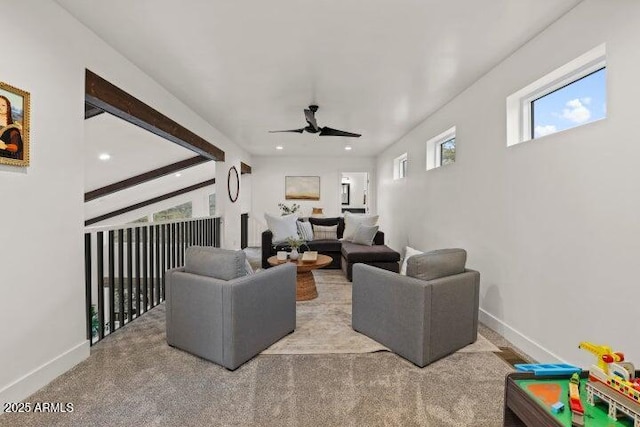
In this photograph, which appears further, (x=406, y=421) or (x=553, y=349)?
(x=553, y=349)

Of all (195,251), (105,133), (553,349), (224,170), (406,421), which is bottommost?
(406,421)

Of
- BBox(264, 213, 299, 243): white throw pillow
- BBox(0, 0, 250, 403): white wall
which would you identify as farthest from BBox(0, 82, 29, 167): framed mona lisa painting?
BBox(264, 213, 299, 243): white throw pillow

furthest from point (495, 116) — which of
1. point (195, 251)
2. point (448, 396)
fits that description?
point (195, 251)

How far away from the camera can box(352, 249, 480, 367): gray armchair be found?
2.13 m

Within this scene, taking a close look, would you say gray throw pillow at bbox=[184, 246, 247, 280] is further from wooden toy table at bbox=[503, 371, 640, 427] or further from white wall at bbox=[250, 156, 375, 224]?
white wall at bbox=[250, 156, 375, 224]

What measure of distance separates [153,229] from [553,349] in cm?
375

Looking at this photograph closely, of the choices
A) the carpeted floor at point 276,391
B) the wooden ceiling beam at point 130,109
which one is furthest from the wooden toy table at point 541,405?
the wooden ceiling beam at point 130,109

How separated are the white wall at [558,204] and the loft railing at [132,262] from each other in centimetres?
334

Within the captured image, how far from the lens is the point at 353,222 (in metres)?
5.54

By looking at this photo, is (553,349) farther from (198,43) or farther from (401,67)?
(198,43)

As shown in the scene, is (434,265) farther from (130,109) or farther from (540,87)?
(130,109)

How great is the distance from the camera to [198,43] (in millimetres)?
2373

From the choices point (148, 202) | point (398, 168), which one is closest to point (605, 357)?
point (398, 168)

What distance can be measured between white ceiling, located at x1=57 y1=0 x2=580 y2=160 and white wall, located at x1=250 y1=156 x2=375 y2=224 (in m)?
3.96
